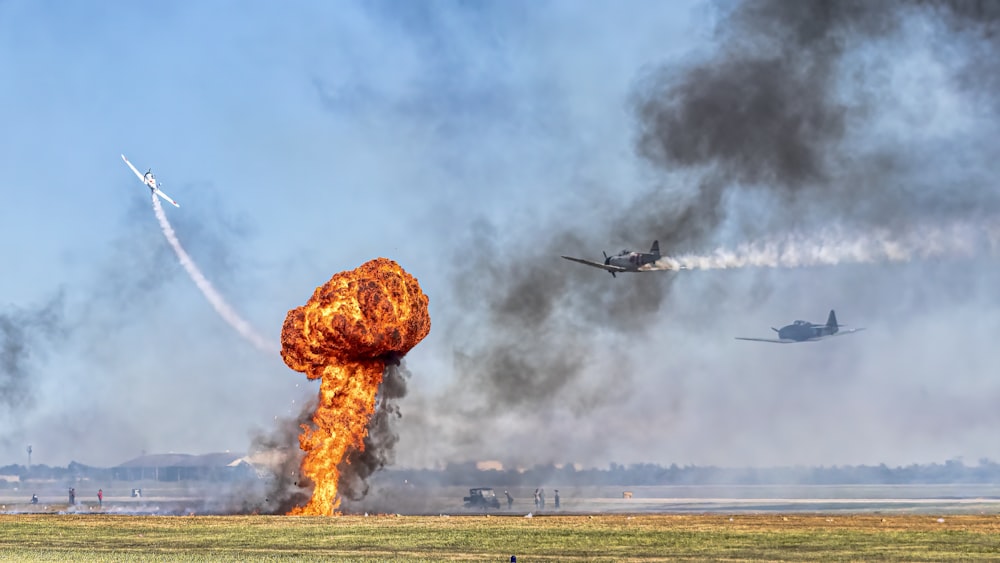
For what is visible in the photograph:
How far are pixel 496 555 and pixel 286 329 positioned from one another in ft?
158

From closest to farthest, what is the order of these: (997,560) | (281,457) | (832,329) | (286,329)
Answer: (997,560), (286,329), (281,457), (832,329)

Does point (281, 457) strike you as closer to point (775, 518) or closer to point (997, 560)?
point (775, 518)

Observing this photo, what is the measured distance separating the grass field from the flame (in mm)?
10750

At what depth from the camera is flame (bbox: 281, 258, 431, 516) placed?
102 m

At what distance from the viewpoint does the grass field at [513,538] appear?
60188 millimetres

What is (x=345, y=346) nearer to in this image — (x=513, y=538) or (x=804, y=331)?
(x=513, y=538)

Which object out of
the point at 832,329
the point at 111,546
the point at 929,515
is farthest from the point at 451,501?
the point at 111,546

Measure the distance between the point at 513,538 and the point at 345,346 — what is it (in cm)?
3522

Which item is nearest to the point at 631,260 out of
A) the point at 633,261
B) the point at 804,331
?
the point at 633,261

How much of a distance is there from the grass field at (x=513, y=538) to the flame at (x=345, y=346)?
35.3 feet

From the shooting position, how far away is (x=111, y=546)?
69.4 m

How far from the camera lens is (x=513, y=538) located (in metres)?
72.2

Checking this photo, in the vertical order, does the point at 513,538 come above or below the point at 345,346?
below

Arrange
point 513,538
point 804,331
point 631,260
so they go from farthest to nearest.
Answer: point 804,331 < point 631,260 < point 513,538
